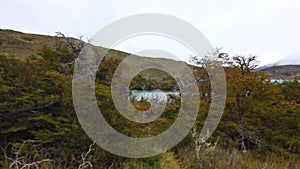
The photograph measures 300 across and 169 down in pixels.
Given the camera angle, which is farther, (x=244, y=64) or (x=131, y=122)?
(x=244, y=64)

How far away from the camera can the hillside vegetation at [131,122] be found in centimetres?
420

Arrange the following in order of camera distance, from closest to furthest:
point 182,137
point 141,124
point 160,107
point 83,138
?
point 83,138 < point 141,124 < point 182,137 < point 160,107

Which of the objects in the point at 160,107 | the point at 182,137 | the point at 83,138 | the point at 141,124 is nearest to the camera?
the point at 83,138

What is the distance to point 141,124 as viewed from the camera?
182 inches

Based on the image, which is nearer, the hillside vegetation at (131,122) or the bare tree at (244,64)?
the hillside vegetation at (131,122)

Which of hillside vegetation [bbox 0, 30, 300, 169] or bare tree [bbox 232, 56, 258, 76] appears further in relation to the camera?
bare tree [bbox 232, 56, 258, 76]

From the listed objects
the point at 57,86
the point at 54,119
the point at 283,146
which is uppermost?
the point at 57,86

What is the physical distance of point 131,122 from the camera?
14.7 feet

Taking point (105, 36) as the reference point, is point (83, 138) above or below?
below

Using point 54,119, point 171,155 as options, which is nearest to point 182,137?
point 171,155

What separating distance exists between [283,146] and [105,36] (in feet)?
11.6

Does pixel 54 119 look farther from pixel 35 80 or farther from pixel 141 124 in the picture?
pixel 141 124

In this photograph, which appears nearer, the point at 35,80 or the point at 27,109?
the point at 27,109

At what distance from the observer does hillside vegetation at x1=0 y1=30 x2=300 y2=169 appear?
4.20 m
